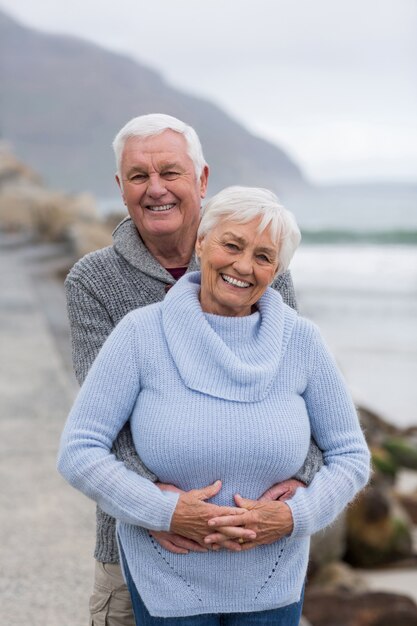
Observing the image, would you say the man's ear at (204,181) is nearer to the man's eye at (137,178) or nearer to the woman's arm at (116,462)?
the man's eye at (137,178)

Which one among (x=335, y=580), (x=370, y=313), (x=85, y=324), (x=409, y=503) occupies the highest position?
(x=85, y=324)

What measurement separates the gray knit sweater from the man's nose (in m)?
0.15

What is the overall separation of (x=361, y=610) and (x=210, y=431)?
3194 mm

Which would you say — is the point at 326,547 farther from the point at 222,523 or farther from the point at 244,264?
the point at 244,264

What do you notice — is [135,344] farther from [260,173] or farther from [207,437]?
[260,173]

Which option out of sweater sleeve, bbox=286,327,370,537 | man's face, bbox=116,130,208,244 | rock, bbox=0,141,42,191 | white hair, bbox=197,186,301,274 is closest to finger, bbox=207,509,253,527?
sweater sleeve, bbox=286,327,370,537

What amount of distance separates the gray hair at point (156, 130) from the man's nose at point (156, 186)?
0.32ft

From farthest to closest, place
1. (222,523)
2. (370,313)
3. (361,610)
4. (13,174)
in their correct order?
(13,174)
(370,313)
(361,610)
(222,523)

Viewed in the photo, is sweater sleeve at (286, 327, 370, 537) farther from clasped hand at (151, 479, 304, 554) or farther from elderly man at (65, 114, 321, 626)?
elderly man at (65, 114, 321, 626)

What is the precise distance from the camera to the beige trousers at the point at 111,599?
2.36 m

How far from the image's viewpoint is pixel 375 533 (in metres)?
5.98

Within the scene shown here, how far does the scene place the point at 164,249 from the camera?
7.72 feet

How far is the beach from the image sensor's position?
11.5 ft

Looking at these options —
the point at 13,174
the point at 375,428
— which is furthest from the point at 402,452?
the point at 13,174
